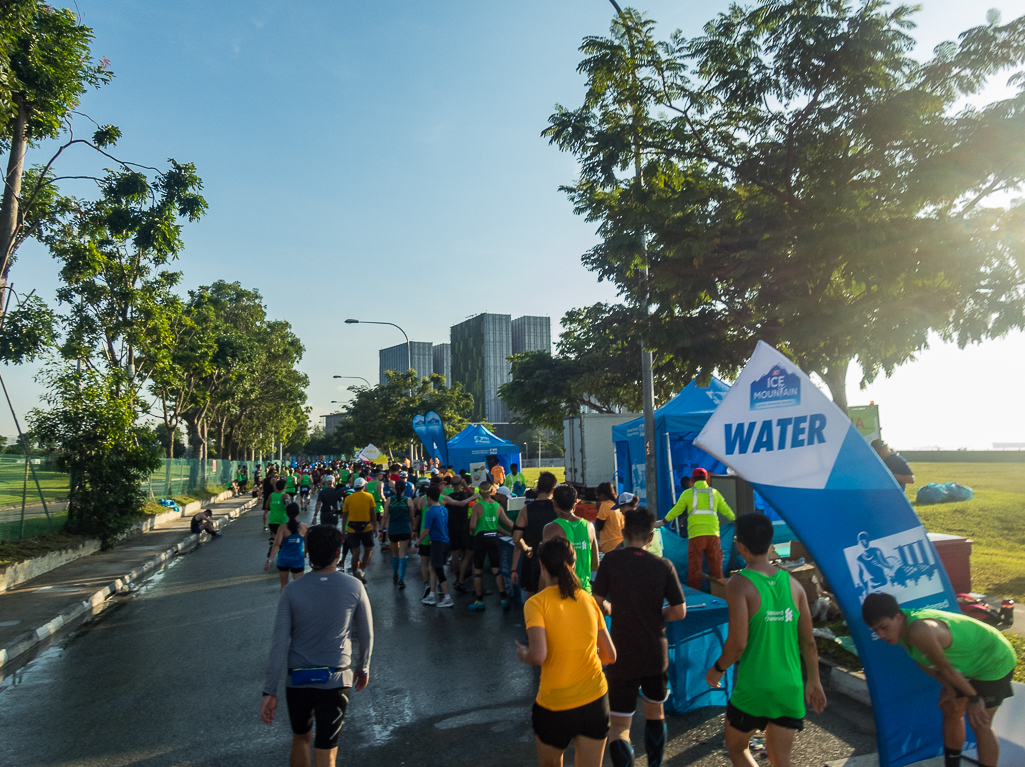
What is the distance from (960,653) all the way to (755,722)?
1215 mm

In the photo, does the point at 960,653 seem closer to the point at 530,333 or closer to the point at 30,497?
the point at 30,497

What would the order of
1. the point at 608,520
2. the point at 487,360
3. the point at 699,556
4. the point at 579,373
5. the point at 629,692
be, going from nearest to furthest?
1. the point at 629,692
2. the point at 608,520
3. the point at 699,556
4. the point at 579,373
5. the point at 487,360

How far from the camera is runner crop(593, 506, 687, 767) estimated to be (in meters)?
4.16

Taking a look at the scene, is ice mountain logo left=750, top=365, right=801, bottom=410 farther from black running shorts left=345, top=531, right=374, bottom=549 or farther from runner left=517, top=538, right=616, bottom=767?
black running shorts left=345, top=531, right=374, bottom=549

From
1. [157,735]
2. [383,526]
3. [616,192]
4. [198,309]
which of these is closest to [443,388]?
[198,309]

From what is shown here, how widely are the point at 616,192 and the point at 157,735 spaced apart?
879 cm

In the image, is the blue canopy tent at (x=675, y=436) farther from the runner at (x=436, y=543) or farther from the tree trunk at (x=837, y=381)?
the runner at (x=436, y=543)

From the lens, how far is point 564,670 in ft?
11.3

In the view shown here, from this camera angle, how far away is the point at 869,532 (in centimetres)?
434

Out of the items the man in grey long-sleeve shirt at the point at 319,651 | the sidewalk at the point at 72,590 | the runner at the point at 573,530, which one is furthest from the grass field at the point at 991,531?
the sidewalk at the point at 72,590

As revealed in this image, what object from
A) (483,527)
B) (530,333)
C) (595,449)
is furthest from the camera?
(530,333)

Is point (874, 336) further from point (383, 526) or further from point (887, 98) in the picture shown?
point (383, 526)

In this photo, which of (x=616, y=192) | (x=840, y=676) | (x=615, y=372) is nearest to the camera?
(x=840, y=676)

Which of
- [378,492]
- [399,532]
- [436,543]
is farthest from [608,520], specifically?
[378,492]
